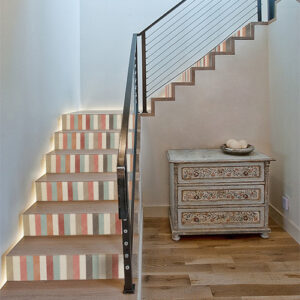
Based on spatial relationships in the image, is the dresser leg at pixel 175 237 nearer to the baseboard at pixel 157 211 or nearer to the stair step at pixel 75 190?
Answer: the baseboard at pixel 157 211

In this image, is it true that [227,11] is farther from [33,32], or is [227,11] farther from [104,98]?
[33,32]

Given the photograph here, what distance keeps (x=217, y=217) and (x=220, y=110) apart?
1279 millimetres

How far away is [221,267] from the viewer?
107 inches

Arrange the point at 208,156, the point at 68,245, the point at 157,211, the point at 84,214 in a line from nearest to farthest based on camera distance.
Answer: the point at 68,245 < the point at 84,214 < the point at 208,156 < the point at 157,211

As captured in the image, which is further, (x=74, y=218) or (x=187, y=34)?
(x=187, y=34)

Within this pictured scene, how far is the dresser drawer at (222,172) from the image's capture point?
324 centimetres

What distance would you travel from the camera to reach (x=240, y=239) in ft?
10.8

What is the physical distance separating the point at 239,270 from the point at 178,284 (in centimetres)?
55

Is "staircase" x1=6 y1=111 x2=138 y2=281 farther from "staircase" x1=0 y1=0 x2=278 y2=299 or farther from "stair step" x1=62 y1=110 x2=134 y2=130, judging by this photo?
"stair step" x1=62 y1=110 x2=134 y2=130

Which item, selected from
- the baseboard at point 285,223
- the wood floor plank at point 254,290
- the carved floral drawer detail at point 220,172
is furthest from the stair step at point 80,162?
the baseboard at point 285,223

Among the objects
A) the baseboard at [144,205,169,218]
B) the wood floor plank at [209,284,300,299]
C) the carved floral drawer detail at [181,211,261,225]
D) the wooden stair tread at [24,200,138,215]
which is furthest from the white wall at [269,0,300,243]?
the wooden stair tread at [24,200,138,215]

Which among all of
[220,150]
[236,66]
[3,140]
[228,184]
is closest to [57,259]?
[3,140]

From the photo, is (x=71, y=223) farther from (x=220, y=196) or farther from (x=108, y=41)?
(x=108, y=41)

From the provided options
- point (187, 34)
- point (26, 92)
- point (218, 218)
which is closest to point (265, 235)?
point (218, 218)
